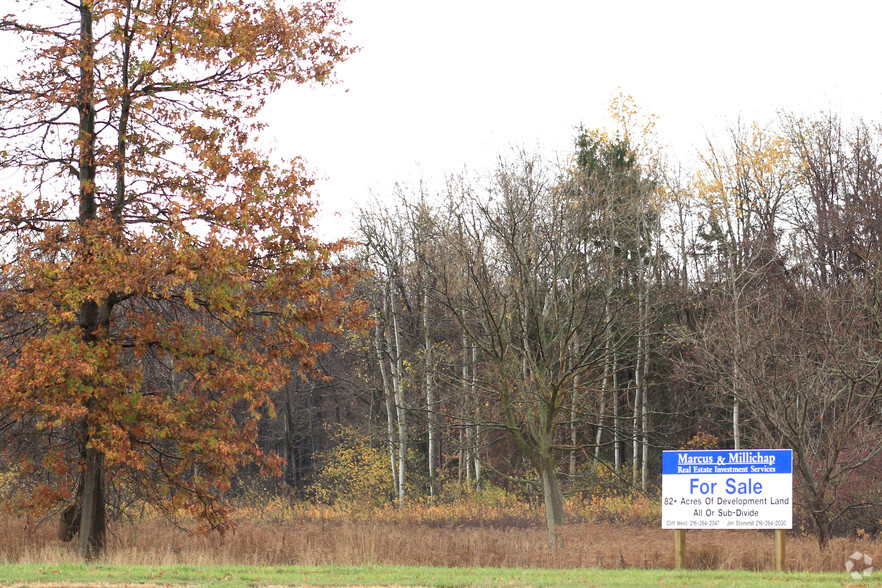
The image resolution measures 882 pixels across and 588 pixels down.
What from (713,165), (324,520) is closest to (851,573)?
(324,520)

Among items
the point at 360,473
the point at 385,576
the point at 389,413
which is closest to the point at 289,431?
the point at 360,473

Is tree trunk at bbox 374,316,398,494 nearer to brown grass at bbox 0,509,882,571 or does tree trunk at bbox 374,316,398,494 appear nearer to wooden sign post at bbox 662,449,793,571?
brown grass at bbox 0,509,882,571

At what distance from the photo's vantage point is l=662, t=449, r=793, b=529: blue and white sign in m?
13.8

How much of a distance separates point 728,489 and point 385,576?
5.81 metres

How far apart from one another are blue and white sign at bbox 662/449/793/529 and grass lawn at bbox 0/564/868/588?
1.39 metres

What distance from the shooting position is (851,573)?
1172 cm

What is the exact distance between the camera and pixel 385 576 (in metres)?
11.9

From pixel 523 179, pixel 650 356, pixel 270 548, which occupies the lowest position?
pixel 270 548

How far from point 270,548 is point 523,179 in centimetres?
883

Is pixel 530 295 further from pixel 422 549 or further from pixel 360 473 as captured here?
pixel 360 473

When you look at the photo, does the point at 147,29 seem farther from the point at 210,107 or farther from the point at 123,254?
the point at 123,254

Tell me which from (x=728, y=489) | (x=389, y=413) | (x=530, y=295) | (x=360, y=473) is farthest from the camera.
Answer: (x=360, y=473)

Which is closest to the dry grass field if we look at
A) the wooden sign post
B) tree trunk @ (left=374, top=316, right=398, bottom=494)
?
the wooden sign post

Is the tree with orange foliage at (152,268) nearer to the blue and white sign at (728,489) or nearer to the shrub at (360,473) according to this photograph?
the blue and white sign at (728,489)
